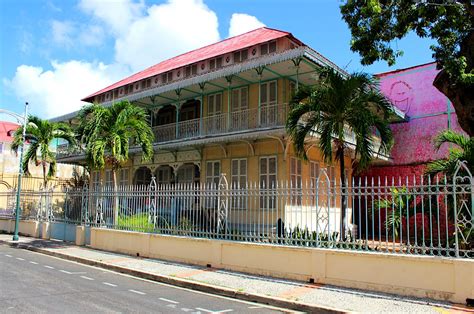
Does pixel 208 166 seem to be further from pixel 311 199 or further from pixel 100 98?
pixel 100 98

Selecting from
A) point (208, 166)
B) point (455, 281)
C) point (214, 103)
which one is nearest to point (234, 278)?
point (455, 281)

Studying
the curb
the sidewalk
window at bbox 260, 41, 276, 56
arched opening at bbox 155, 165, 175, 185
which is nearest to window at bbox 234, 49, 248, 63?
window at bbox 260, 41, 276, 56

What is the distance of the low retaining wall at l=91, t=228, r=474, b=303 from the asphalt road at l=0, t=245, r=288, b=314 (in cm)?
183

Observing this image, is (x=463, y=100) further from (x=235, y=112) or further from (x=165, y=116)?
(x=165, y=116)

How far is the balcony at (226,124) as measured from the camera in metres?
16.4

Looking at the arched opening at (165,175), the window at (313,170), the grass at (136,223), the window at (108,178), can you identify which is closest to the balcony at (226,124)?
the arched opening at (165,175)

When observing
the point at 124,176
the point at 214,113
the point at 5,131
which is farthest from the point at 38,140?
the point at 5,131

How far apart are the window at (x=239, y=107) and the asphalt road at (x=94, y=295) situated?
9.02 m

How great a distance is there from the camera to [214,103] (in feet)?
65.2

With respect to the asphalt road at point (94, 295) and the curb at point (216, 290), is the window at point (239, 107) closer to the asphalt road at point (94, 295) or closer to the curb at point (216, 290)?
the curb at point (216, 290)

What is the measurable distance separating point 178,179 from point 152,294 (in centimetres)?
1403

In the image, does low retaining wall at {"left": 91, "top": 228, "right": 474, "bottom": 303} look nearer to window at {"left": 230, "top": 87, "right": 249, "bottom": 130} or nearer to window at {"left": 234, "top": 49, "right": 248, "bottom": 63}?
window at {"left": 230, "top": 87, "right": 249, "bottom": 130}

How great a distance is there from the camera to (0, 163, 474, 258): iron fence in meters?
7.75

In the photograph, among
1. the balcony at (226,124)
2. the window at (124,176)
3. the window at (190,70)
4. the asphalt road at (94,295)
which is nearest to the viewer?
the asphalt road at (94,295)
